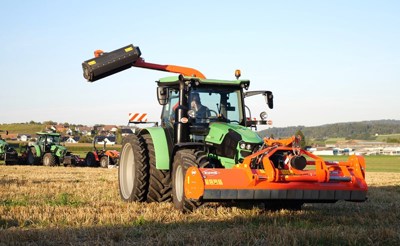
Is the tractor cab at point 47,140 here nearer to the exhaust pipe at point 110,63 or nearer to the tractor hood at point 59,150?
the tractor hood at point 59,150

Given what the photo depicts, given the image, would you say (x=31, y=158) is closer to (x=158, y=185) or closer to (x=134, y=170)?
(x=134, y=170)

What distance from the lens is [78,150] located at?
191 ft

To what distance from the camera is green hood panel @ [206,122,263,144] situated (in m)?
A: 8.20

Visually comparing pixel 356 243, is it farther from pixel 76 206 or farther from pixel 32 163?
pixel 32 163

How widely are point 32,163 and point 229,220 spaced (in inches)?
960

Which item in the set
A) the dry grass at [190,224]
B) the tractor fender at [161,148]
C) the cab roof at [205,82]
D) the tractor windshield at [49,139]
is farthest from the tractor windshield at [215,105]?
the tractor windshield at [49,139]

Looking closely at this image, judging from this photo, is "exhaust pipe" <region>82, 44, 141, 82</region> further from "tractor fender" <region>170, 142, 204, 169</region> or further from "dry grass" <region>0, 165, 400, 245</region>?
"tractor fender" <region>170, 142, 204, 169</region>

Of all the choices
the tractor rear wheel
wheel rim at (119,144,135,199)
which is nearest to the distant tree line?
the tractor rear wheel

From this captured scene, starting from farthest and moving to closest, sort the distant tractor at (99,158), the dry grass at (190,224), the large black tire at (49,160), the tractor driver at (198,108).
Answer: the large black tire at (49,160) → the distant tractor at (99,158) → the tractor driver at (198,108) → the dry grass at (190,224)

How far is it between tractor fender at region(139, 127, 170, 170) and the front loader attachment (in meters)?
1.81

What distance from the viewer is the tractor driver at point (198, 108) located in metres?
9.05

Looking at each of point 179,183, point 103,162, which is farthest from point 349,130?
point 179,183

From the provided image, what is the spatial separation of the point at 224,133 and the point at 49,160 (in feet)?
72.6

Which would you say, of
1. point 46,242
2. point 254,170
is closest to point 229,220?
point 254,170
